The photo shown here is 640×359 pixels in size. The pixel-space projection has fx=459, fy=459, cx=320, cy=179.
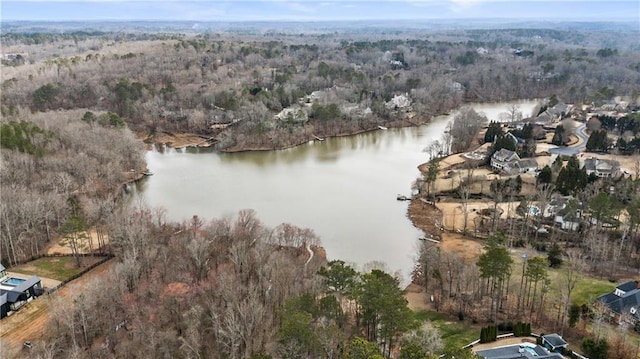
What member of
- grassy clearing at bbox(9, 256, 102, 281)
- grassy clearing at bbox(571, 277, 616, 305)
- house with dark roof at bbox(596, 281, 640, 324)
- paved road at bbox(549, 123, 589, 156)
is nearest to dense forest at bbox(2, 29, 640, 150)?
paved road at bbox(549, 123, 589, 156)

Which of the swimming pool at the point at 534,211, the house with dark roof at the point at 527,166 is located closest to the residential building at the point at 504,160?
the house with dark roof at the point at 527,166

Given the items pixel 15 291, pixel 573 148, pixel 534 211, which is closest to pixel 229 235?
pixel 15 291

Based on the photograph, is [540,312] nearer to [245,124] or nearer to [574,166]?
[574,166]

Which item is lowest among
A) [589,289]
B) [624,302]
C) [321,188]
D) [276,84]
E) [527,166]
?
[321,188]

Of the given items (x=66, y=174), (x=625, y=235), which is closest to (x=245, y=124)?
(x=66, y=174)

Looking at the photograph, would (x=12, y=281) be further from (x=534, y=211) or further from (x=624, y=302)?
(x=534, y=211)

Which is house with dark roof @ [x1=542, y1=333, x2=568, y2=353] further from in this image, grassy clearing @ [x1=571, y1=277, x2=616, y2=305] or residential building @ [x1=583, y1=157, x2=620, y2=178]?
residential building @ [x1=583, y1=157, x2=620, y2=178]

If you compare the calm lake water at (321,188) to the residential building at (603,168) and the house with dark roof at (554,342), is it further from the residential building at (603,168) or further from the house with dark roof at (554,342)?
the residential building at (603,168)
